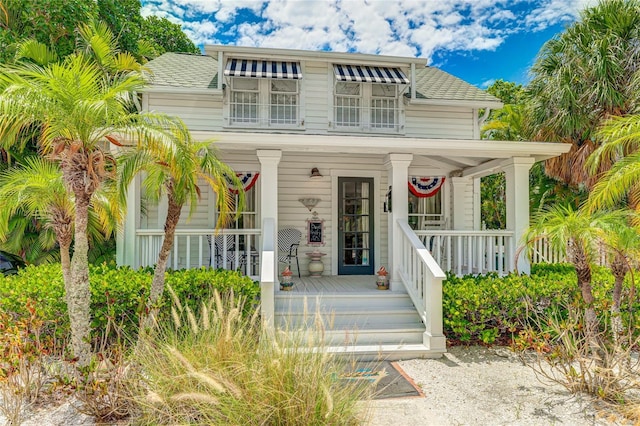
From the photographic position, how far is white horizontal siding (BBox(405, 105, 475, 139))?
31.9ft

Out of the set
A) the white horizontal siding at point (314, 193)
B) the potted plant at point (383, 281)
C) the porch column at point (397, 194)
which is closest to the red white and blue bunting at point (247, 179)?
the white horizontal siding at point (314, 193)

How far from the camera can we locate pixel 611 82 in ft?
29.1

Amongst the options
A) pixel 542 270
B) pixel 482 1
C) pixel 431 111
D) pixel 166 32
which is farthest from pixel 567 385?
pixel 166 32

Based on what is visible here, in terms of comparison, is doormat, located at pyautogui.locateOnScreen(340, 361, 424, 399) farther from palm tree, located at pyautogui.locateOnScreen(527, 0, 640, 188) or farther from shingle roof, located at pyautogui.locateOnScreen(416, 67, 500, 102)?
palm tree, located at pyautogui.locateOnScreen(527, 0, 640, 188)

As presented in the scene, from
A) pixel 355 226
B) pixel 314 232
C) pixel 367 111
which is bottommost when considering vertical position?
pixel 314 232

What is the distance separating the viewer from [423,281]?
5.94 metres

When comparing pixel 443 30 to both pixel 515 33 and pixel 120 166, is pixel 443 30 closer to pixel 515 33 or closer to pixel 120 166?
pixel 515 33

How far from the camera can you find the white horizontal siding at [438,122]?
383 inches

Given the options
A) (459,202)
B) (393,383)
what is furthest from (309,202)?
(393,383)

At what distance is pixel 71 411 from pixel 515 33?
20770 mm

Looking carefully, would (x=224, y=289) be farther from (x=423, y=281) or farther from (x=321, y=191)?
(x=321, y=191)

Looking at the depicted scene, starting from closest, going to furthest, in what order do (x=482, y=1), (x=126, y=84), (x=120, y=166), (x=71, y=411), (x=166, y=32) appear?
1. (x=71, y=411)
2. (x=126, y=84)
3. (x=120, y=166)
4. (x=482, y=1)
5. (x=166, y=32)

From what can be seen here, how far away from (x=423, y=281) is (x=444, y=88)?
256 inches

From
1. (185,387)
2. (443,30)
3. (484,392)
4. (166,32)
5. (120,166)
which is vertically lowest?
(484,392)
